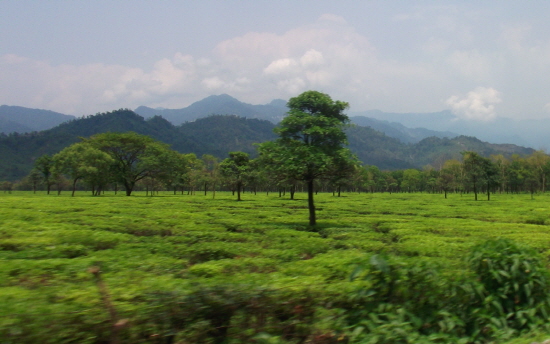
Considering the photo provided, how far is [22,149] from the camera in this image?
188750 millimetres

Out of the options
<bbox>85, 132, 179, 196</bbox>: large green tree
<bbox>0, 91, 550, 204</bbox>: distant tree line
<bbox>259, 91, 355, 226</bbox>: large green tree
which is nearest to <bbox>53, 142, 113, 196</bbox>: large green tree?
<bbox>0, 91, 550, 204</bbox>: distant tree line

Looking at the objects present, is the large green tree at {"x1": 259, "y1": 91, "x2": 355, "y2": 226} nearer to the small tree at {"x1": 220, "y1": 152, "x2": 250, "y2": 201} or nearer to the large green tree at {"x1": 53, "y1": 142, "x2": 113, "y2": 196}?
the small tree at {"x1": 220, "y1": 152, "x2": 250, "y2": 201}

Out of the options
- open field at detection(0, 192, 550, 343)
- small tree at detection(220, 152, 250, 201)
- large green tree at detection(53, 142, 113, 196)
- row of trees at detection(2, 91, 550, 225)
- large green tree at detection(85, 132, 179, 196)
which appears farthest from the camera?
large green tree at detection(85, 132, 179, 196)

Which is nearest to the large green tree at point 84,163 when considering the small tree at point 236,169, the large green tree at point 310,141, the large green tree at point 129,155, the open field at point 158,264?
the large green tree at point 129,155

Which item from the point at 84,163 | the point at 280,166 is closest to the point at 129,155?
the point at 84,163

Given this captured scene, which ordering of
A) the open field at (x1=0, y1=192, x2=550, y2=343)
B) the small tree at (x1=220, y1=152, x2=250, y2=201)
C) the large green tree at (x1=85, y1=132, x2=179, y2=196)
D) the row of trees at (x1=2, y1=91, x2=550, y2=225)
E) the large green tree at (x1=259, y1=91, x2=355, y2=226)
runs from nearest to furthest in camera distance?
the open field at (x1=0, y1=192, x2=550, y2=343) < the large green tree at (x1=259, y1=91, x2=355, y2=226) < the row of trees at (x1=2, y1=91, x2=550, y2=225) < the small tree at (x1=220, y1=152, x2=250, y2=201) < the large green tree at (x1=85, y1=132, x2=179, y2=196)

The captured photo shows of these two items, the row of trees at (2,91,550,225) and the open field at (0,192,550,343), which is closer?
the open field at (0,192,550,343)

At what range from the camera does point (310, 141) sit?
68.4ft

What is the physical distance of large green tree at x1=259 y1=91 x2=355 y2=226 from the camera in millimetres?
19281

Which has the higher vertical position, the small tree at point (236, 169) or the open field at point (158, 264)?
the small tree at point (236, 169)

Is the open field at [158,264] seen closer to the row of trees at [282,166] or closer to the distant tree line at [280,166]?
the row of trees at [282,166]

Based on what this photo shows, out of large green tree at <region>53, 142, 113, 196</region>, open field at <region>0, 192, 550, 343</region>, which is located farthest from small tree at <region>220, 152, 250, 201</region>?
large green tree at <region>53, 142, 113, 196</region>

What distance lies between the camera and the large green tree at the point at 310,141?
1928 centimetres

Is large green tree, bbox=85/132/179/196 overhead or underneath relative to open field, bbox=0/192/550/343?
overhead
